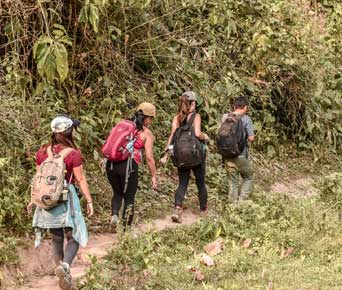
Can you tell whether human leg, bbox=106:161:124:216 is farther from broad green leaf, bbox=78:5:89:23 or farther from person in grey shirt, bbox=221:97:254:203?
broad green leaf, bbox=78:5:89:23

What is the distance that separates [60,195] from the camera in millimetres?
5703

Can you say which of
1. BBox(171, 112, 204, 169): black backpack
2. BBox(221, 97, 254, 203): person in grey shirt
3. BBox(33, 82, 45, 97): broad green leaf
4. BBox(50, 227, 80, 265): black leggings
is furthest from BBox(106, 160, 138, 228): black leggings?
BBox(33, 82, 45, 97): broad green leaf

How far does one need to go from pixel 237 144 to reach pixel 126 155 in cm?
177

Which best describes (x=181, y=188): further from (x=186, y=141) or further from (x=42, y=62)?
(x=42, y=62)

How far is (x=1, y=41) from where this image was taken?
9320mm

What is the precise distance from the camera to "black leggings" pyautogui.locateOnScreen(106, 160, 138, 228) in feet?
23.7

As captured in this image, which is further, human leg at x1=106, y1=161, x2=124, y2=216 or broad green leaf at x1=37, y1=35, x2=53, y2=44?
broad green leaf at x1=37, y1=35, x2=53, y2=44

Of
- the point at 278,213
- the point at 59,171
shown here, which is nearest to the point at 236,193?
the point at 278,213

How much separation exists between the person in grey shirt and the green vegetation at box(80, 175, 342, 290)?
50 cm

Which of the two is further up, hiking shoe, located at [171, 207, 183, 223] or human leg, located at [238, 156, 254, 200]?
human leg, located at [238, 156, 254, 200]

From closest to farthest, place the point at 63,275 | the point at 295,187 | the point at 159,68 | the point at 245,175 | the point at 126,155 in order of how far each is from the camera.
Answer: the point at 63,275 < the point at 126,155 < the point at 245,175 < the point at 159,68 < the point at 295,187

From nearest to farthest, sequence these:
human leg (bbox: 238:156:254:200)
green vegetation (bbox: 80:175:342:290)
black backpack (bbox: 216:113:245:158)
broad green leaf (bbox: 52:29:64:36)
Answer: green vegetation (bbox: 80:175:342:290) → black backpack (bbox: 216:113:245:158) → broad green leaf (bbox: 52:29:64:36) → human leg (bbox: 238:156:254:200)

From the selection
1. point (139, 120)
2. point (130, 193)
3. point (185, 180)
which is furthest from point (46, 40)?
point (185, 180)

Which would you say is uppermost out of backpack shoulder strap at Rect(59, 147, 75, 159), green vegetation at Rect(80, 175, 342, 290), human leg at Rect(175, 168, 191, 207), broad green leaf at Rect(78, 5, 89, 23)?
broad green leaf at Rect(78, 5, 89, 23)
